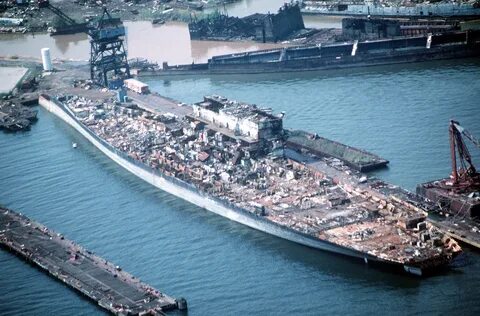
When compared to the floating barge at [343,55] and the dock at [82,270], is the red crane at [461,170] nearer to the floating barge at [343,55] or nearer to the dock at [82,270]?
the dock at [82,270]

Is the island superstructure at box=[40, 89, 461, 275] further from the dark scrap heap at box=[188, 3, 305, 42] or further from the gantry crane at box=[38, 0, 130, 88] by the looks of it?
the dark scrap heap at box=[188, 3, 305, 42]

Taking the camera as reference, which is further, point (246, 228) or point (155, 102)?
point (155, 102)

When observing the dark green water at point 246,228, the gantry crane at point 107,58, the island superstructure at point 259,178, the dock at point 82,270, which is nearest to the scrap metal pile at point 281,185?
the island superstructure at point 259,178

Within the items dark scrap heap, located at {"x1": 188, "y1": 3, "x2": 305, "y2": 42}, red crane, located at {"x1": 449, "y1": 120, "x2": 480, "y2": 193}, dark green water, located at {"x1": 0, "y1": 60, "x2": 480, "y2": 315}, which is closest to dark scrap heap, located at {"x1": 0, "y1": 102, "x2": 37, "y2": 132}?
dark green water, located at {"x1": 0, "y1": 60, "x2": 480, "y2": 315}

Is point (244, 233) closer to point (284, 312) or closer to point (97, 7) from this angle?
point (284, 312)

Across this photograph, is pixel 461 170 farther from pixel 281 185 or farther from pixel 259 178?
pixel 259 178

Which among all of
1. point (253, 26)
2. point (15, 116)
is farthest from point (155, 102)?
point (253, 26)
